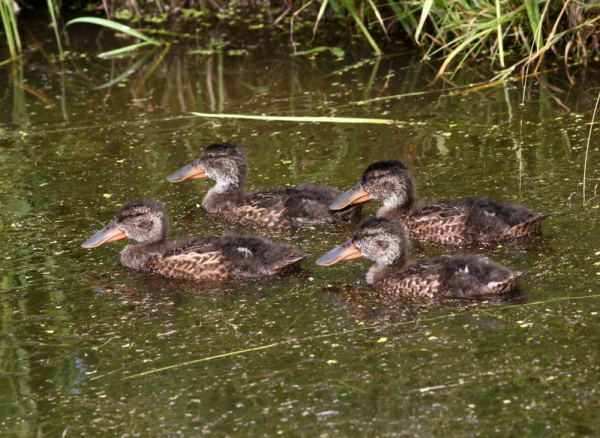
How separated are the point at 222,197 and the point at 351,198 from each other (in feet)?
3.68

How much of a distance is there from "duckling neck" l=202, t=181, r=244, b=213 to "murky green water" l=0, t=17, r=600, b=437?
107 mm

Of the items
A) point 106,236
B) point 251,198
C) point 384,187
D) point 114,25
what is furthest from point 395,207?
point 114,25

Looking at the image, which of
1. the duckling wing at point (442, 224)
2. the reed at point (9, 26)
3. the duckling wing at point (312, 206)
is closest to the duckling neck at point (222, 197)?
the duckling wing at point (312, 206)

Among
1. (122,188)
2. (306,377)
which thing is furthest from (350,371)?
(122,188)

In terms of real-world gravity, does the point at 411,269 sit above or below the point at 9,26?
below

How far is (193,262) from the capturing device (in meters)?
6.30

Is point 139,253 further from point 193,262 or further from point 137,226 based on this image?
point 193,262

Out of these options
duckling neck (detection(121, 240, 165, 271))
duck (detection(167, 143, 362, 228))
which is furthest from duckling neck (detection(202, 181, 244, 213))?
duckling neck (detection(121, 240, 165, 271))

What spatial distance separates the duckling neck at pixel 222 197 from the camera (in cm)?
755

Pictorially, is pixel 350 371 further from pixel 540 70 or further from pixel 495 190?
pixel 540 70

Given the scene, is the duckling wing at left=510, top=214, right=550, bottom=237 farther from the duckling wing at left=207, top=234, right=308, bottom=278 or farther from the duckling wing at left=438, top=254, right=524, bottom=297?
the duckling wing at left=207, top=234, right=308, bottom=278

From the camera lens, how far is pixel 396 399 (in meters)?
4.45

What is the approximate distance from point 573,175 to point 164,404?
379 centimetres

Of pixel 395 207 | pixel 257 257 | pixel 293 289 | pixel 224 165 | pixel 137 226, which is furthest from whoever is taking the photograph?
pixel 224 165
